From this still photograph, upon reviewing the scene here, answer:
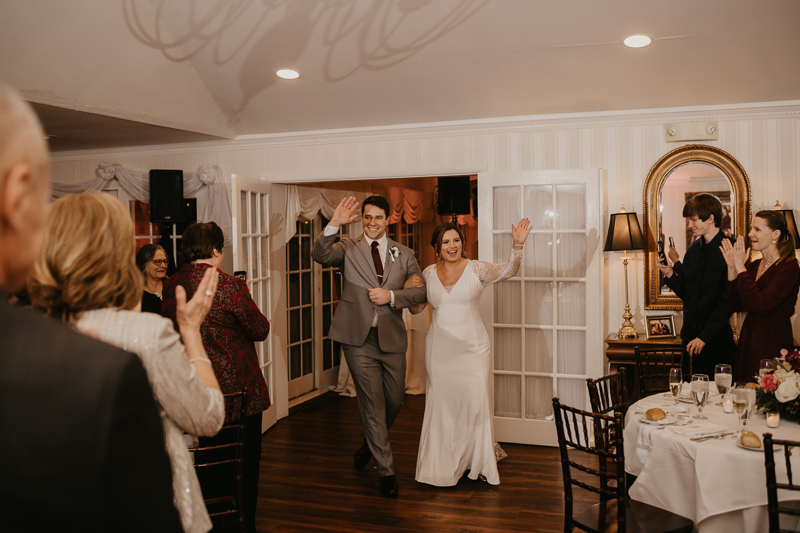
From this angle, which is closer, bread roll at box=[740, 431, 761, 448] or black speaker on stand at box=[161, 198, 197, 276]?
bread roll at box=[740, 431, 761, 448]

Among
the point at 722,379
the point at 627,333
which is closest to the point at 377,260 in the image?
the point at 627,333

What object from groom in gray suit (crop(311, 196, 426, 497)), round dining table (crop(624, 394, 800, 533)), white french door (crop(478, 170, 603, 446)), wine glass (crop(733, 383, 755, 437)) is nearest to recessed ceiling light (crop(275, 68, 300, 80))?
groom in gray suit (crop(311, 196, 426, 497))

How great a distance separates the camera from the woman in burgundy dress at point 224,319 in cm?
280

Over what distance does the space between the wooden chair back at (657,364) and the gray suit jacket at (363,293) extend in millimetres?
1509

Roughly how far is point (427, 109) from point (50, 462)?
4410 mm

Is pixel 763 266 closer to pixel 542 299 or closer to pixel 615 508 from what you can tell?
pixel 542 299

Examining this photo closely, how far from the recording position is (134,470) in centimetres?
71

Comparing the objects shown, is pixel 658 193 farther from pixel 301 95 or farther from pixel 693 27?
pixel 301 95

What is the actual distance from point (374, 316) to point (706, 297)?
7.45 feet

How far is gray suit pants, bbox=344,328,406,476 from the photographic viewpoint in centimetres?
373

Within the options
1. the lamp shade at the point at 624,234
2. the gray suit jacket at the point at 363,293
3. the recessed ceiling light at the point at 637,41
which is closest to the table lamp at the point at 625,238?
the lamp shade at the point at 624,234

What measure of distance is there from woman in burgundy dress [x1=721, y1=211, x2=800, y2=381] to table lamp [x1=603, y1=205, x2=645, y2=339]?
2.66 feet

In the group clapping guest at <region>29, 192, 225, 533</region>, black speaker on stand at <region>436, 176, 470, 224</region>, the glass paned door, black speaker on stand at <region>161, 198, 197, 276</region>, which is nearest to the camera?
clapping guest at <region>29, 192, 225, 533</region>

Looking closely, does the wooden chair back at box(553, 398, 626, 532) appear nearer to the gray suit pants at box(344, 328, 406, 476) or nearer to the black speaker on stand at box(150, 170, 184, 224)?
the gray suit pants at box(344, 328, 406, 476)
